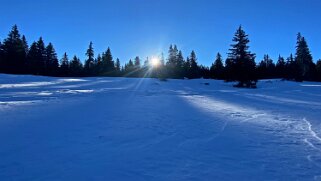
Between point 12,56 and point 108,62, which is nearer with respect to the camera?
point 12,56

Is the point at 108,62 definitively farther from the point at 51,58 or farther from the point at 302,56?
the point at 302,56

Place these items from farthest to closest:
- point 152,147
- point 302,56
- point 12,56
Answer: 1. point 302,56
2. point 12,56
3. point 152,147

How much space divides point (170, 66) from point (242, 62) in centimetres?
3081

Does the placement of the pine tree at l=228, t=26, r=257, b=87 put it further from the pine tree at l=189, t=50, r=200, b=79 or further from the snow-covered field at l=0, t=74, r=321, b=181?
the pine tree at l=189, t=50, r=200, b=79

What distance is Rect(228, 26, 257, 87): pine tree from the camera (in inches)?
1136

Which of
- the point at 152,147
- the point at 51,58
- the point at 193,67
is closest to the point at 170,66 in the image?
the point at 193,67

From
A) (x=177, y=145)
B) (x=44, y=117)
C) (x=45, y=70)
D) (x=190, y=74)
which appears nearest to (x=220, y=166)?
(x=177, y=145)

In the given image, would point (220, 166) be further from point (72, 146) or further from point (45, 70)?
point (45, 70)

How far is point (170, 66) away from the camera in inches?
2343

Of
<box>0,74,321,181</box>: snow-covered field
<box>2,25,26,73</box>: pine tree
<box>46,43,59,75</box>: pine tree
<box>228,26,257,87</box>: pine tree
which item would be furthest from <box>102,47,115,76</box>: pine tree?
<box>0,74,321,181</box>: snow-covered field

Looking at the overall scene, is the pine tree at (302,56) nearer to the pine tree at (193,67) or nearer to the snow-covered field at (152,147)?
the pine tree at (193,67)

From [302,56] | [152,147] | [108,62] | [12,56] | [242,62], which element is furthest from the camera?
[108,62]

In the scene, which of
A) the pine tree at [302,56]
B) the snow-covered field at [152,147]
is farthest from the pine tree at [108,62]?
the snow-covered field at [152,147]

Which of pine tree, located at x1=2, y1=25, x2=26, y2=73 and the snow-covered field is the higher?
pine tree, located at x1=2, y1=25, x2=26, y2=73
